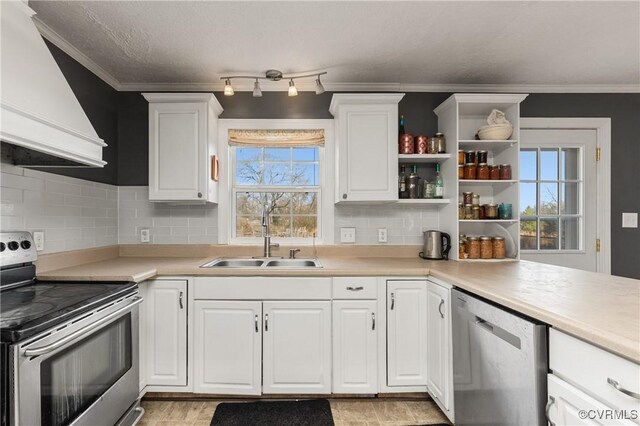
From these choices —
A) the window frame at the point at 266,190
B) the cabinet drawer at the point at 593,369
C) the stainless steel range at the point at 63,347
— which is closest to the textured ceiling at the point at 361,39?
the window frame at the point at 266,190

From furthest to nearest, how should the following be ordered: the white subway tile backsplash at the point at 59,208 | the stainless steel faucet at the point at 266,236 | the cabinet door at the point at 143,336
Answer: the stainless steel faucet at the point at 266,236 → the cabinet door at the point at 143,336 → the white subway tile backsplash at the point at 59,208

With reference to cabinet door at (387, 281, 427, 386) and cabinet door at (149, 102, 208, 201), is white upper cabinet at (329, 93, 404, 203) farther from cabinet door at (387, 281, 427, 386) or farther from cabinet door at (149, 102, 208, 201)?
cabinet door at (149, 102, 208, 201)

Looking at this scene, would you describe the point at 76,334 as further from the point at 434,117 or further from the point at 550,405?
the point at 434,117

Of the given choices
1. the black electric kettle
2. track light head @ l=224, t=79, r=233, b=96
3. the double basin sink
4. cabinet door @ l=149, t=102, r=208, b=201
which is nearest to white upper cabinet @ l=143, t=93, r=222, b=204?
cabinet door @ l=149, t=102, r=208, b=201

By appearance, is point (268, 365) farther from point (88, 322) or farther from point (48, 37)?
point (48, 37)

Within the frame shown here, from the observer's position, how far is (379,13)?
1.76 metres

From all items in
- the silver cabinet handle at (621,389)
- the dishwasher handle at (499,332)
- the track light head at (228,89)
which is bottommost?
the dishwasher handle at (499,332)

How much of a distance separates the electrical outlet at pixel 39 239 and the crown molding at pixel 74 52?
1.19m

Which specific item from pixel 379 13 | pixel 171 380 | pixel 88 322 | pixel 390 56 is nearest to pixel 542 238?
pixel 390 56

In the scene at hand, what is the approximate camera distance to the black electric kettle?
2.50 meters

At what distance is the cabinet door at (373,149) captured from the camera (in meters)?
2.44

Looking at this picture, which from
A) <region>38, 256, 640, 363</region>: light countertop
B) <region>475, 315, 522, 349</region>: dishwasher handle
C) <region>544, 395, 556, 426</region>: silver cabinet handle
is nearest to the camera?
<region>38, 256, 640, 363</region>: light countertop

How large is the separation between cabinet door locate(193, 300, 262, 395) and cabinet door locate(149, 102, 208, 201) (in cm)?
88

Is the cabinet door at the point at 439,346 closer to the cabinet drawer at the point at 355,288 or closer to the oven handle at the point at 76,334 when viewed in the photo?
the cabinet drawer at the point at 355,288
